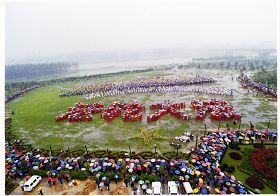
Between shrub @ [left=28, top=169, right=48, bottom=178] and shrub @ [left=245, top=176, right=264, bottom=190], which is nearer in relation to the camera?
shrub @ [left=245, top=176, right=264, bottom=190]

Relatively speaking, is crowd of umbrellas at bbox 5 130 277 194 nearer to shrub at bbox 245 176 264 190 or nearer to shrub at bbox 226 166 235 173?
shrub at bbox 226 166 235 173

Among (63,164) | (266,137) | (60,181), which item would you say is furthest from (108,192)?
(266,137)

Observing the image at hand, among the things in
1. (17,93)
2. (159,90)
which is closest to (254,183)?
(159,90)

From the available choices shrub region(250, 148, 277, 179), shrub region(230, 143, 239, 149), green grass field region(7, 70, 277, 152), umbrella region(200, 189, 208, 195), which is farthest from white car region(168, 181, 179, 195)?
shrub region(230, 143, 239, 149)

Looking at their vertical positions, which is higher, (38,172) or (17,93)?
(17,93)

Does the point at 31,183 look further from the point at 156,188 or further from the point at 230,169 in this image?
the point at 230,169

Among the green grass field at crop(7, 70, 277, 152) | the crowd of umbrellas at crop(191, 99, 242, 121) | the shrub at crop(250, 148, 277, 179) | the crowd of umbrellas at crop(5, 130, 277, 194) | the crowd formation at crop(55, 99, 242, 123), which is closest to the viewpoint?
the crowd of umbrellas at crop(5, 130, 277, 194)
